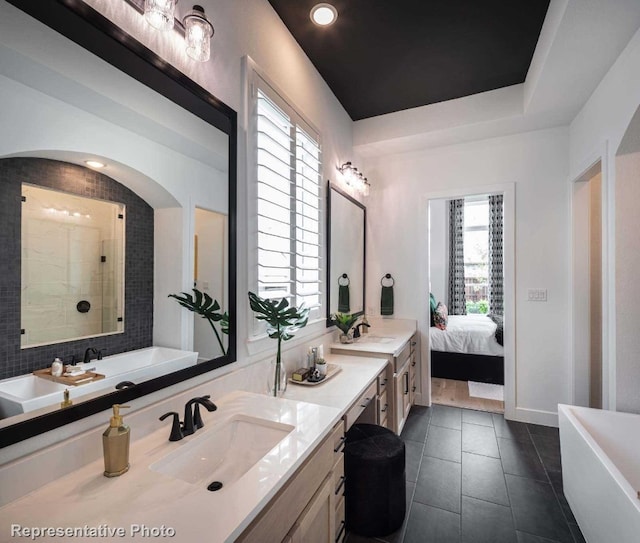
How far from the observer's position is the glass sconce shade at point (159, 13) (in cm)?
110

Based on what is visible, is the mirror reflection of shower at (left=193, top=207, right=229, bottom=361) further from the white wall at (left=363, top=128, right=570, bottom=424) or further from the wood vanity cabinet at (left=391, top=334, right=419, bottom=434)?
the white wall at (left=363, top=128, right=570, bottom=424)

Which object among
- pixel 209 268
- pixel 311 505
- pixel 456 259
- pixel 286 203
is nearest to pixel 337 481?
pixel 311 505

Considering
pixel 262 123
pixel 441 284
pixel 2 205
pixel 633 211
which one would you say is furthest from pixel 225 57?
pixel 441 284

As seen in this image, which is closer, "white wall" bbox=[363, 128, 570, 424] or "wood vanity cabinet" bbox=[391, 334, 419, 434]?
"wood vanity cabinet" bbox=[391, 334, 419, 434]

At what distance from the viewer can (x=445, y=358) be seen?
4090 millimetres

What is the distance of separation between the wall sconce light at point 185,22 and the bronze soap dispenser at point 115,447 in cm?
128

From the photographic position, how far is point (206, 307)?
1432 millimetres

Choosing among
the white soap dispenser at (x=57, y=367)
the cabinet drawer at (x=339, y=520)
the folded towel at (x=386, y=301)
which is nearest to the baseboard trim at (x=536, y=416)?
the folded towel at (x=386, y=301)

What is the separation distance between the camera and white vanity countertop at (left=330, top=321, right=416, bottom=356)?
251cm

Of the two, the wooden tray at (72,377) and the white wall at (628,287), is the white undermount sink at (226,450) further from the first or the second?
the white wall at (628,287)

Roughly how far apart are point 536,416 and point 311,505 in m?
2.75

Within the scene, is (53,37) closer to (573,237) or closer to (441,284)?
(573,237)

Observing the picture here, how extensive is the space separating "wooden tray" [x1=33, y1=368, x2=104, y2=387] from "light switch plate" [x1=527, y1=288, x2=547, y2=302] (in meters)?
3.28

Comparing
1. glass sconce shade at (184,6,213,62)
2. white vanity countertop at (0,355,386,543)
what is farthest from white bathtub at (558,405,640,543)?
glass sconce shade at (184,6,213,62)
